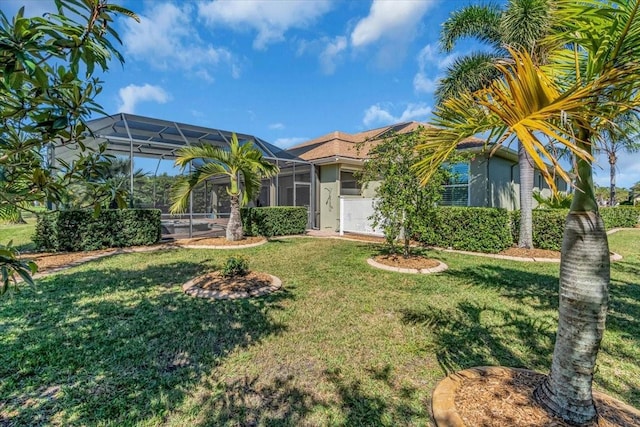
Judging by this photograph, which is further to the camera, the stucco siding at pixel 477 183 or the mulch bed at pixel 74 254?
the stucco siding at pixel 477 183

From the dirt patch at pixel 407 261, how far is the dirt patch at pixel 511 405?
14.3 feet

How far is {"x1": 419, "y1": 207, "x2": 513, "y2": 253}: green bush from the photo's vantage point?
8633 mm

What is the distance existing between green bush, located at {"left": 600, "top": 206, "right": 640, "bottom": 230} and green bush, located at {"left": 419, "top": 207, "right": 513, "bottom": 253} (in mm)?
11997

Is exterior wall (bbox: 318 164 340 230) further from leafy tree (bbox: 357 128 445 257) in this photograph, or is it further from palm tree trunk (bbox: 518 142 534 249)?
palm tree trunk (bbox: 518 142 534 249)

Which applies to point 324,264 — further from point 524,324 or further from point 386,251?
point 524,324

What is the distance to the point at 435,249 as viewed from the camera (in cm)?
934

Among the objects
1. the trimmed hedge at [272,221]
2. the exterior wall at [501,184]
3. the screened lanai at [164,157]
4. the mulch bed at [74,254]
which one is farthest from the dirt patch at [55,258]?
the exterior wall at [501,184]

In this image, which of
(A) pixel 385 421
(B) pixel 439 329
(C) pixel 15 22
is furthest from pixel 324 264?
(C) pixel 15 22

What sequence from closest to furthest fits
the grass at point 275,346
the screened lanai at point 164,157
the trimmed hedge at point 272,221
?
the grass at point 275,346, the screened lanai at point 164,157, the trimmed hedge at point 272,221

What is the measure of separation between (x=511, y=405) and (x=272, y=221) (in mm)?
10555

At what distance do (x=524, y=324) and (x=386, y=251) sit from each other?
194 inches

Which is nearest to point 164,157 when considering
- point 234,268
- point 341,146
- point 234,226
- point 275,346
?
point 234,226

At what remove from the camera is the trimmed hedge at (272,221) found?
11.8 m

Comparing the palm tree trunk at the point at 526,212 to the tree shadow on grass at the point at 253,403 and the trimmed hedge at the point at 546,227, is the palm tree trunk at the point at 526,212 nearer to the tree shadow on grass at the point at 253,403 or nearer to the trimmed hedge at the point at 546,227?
the trimmed hedge at the point at 546,227
